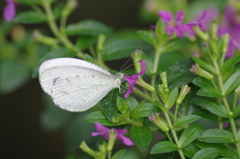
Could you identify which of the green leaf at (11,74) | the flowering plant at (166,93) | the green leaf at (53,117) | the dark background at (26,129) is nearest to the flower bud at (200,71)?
the flowering plant at (166,93)

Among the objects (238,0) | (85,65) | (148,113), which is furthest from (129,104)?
(238,0)

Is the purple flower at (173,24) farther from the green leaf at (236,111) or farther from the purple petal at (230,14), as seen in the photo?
the purple petal at (230,14)

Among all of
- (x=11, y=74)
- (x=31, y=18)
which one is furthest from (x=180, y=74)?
(x=11, y=74)

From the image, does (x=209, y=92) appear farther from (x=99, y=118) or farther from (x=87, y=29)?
(x=87, y=29)

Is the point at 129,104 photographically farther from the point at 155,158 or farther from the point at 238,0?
the point at 238,0

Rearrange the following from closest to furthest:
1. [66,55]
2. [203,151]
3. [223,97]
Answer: [203,151] < [223,97] < [66,55]

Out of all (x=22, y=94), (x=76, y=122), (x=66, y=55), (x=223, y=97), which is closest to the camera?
(x=223, y=97)

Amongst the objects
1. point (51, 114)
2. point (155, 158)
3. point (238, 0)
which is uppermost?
point (238, 0)
